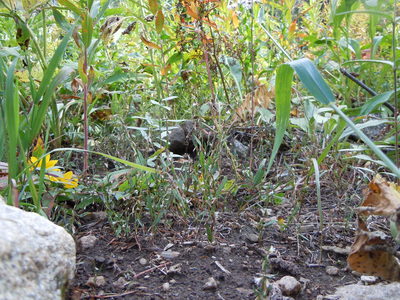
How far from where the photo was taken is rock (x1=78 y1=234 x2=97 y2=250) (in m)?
1.47

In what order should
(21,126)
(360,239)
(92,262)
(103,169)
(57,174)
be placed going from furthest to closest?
(103,169), (21,126), (57,174), (92,262), (360,239)

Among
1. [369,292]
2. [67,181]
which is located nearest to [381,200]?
[369,292]

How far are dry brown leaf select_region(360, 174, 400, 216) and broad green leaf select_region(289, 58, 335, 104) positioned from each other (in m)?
0.24

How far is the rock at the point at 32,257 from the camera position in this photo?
2.82 feet

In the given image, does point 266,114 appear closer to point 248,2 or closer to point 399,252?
point 248,2

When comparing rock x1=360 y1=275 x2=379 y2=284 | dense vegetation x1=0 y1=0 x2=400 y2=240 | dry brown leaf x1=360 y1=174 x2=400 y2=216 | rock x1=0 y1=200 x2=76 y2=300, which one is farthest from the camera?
dense vegetation x1=0 y1=0 x2=400 y2=240

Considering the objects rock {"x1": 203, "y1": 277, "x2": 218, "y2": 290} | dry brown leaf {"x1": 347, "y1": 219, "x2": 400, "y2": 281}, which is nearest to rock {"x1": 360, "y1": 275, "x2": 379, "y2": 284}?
dry brown leaf {"x1": 347, "y1": 219, "x2": 400, "y2": 281}

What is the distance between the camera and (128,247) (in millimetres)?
1479

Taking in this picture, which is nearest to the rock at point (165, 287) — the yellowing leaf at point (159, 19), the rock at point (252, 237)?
the rock at point (252, 237)

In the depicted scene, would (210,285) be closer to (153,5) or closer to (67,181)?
(67,181)

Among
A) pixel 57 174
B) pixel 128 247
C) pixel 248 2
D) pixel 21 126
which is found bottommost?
pixel 128 247

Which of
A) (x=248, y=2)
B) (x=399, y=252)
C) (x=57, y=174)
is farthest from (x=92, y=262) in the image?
(x=248, y=2)

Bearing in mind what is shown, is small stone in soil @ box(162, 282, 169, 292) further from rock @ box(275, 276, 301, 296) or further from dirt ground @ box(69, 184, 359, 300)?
rock @ box(275, 276, 301, 296)

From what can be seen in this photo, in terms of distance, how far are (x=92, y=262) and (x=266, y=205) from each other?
0.66m
